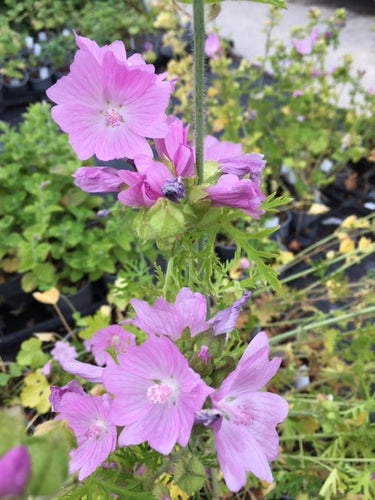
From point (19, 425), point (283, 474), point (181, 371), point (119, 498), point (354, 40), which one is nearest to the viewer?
point (19, 425)

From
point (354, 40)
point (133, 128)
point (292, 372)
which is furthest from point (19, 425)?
point (354, 40)

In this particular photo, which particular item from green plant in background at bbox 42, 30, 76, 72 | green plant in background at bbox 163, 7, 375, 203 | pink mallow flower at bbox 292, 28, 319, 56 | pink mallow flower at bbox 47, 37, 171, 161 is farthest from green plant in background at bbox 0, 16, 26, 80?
pink mallow flower at bbox 47, 37, 171, 161

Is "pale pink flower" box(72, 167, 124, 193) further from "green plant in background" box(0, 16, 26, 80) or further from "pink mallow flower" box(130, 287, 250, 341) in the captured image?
"green plant in background" box(0, 16, 26, 80)

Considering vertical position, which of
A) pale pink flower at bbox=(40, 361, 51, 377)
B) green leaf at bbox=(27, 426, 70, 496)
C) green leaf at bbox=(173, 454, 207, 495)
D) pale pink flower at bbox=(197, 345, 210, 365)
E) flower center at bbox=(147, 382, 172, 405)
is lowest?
pale pink flower at bbox=(40, 361, 51, 377)

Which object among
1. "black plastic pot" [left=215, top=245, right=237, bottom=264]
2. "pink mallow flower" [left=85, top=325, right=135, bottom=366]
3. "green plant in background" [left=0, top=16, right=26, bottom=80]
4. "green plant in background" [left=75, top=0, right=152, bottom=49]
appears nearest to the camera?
"pink mallow flower" [left=85, top=325, right=135, bottom=366]

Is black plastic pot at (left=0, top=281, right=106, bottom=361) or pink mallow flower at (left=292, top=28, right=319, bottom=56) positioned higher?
pink mallow flower at (left=292, top=28, right=319, bottom=56)

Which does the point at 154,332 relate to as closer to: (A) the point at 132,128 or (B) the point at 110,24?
(A) the point at 132,128

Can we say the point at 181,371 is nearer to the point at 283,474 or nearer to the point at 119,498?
the point at 119,498
